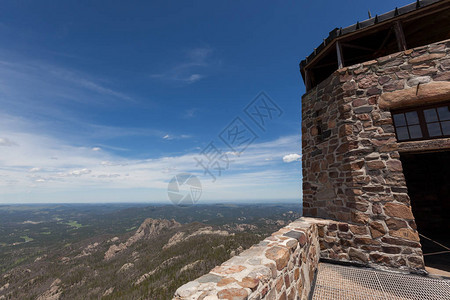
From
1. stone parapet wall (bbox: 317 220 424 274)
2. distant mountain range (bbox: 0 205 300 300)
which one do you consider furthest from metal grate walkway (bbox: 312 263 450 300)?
distant mountain range (bbox: 0 205 300 300)

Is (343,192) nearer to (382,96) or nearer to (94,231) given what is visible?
(382,96)

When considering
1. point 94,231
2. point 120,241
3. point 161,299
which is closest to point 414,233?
point 161,299

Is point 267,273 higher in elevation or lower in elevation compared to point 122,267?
Answer: higher

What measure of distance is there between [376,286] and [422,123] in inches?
158

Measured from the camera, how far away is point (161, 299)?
50.7 metres

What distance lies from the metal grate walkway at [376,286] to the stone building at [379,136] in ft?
1.14

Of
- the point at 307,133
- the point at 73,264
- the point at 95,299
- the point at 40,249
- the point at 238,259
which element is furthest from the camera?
the point at 40,249

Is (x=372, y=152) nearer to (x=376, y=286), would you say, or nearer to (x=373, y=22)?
(x=376, y=286)

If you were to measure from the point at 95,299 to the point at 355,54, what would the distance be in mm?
91231

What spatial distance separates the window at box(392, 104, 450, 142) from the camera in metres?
4.58

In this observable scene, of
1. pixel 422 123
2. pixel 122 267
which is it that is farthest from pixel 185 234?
pixel 422 123

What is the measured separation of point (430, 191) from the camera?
25.6 ft

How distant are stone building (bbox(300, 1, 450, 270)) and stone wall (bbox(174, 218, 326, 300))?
149cm

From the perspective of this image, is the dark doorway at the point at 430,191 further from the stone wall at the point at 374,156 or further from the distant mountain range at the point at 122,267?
the distant mountain range at the point at 122,267
